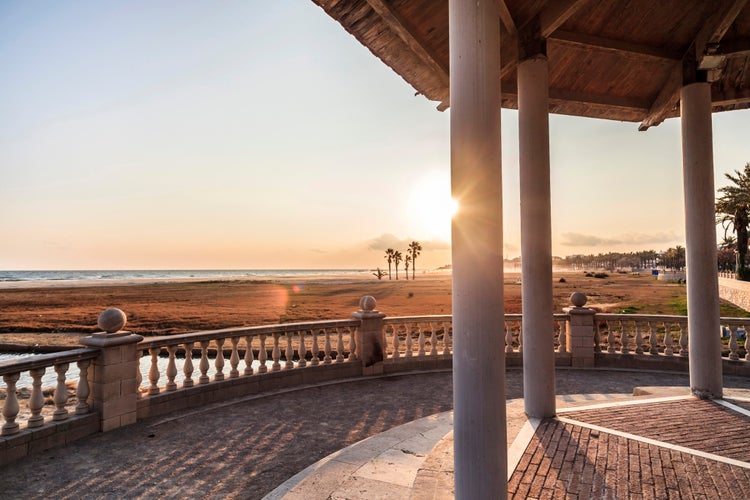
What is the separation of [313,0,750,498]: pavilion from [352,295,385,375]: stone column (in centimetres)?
432

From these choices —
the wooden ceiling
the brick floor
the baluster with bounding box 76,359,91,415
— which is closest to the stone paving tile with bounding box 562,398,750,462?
the brick floor

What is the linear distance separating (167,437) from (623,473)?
5.28 meters

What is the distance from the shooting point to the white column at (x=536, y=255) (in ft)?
15.3

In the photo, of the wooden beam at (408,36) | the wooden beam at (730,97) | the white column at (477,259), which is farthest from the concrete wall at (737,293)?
the white column at (477,259)

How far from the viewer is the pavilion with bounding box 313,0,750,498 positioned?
8.22 feet

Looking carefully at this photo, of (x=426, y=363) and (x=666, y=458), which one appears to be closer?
(x=666, y=458)

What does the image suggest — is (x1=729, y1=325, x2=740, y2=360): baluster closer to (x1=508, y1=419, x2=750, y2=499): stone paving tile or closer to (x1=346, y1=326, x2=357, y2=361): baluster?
(x1=508, y1=419, x2=750, y2=499): stone paving tile

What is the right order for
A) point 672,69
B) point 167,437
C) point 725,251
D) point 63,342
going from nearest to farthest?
point 167,437, point 672,69, point 63,342, point 725,251

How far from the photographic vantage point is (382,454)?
4.20m

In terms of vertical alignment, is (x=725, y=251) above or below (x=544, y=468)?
above

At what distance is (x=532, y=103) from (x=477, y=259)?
3.17m

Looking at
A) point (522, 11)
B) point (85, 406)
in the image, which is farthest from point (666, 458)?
point (85, 406)

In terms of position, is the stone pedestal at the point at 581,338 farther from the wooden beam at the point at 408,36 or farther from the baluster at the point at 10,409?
the baluster at the point at 10,409

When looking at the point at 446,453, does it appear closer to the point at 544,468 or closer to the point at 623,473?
the point at 544,468
